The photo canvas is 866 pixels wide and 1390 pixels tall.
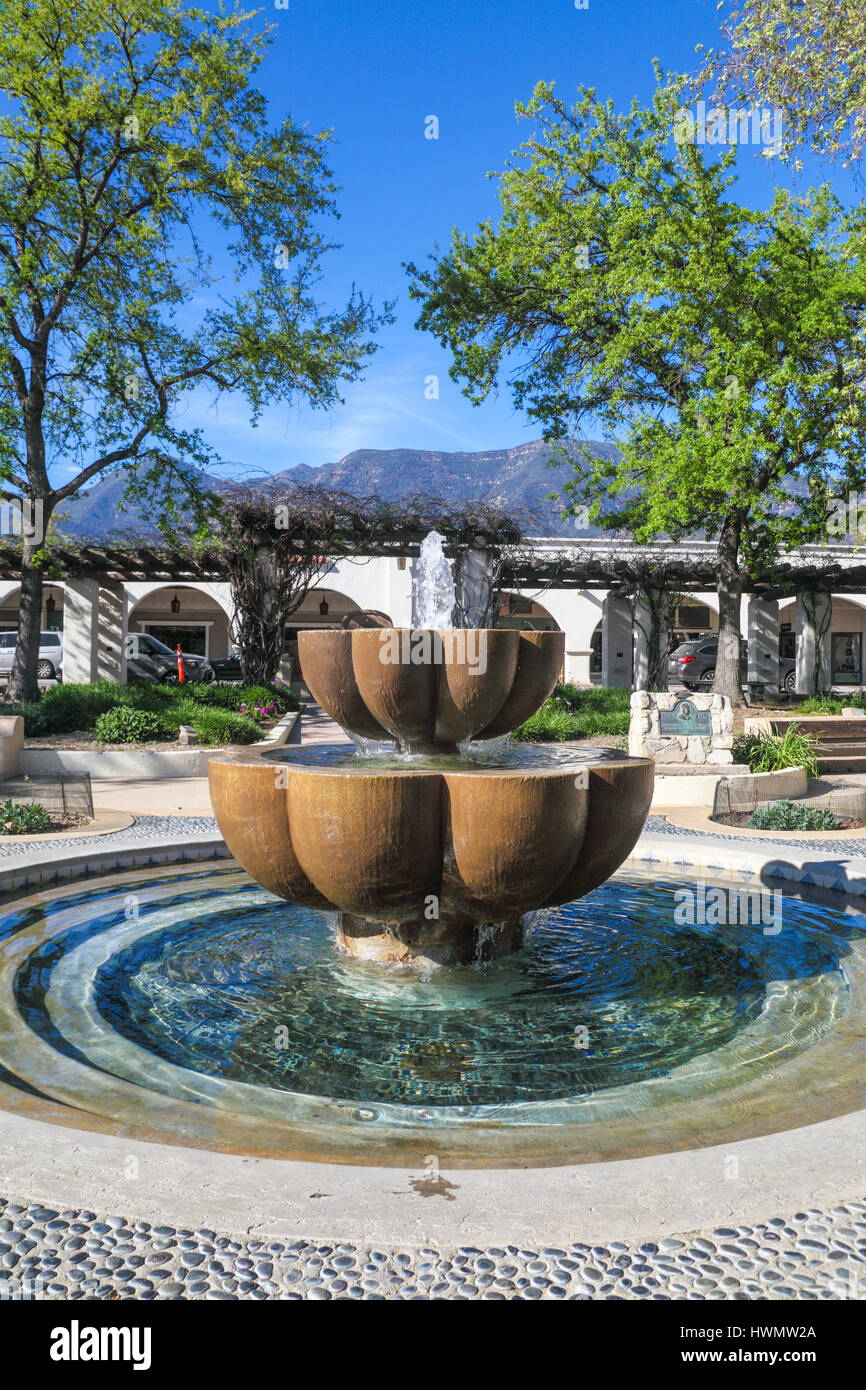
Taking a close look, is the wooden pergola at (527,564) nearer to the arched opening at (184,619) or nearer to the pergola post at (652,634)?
the pergola post at (652,634)

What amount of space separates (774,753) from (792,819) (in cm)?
349

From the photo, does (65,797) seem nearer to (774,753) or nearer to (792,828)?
(792,828)

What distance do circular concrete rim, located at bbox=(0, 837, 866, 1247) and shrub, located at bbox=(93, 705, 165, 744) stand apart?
12.0m

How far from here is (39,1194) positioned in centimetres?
246

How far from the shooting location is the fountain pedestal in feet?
15.6

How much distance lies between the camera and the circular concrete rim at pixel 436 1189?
2.30 meters

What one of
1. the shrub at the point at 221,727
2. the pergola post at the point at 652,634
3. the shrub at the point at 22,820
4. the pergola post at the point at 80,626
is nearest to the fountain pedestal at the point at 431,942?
the shrub at the point at 22,820

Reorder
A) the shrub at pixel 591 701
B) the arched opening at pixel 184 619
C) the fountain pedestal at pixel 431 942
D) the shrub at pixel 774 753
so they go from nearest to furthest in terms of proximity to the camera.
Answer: the fountain pedestal at pixel 431 942 < the shrub at pixel 774 753 < the shrub at pixel 591 701 < the arched opening at pixel 184 619

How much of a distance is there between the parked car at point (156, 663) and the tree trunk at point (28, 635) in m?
7.31

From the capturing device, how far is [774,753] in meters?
12.3
